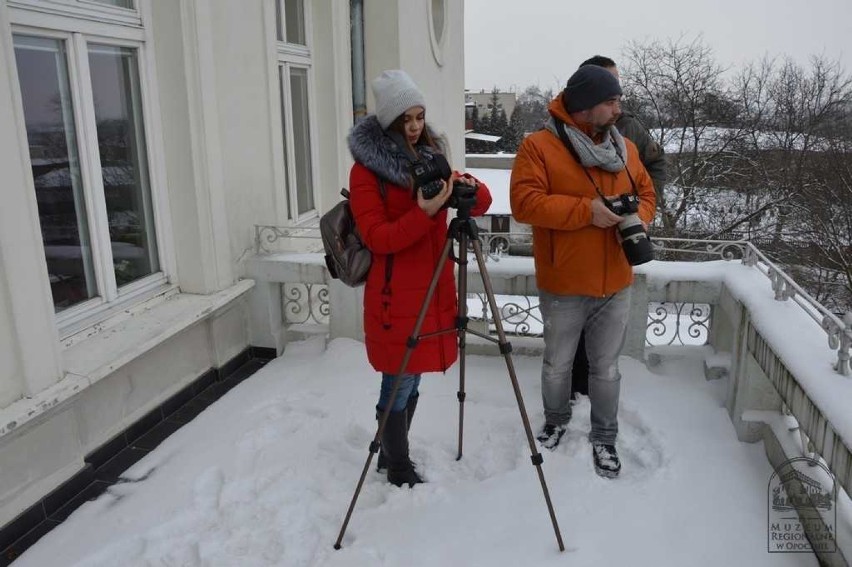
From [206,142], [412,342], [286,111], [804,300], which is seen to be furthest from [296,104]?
[804,300]

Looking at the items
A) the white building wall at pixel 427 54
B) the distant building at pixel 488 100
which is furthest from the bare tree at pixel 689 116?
the distant building at pixel 488 100

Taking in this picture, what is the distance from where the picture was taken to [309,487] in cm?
302

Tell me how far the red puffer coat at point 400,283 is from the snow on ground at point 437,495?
25.9 inches

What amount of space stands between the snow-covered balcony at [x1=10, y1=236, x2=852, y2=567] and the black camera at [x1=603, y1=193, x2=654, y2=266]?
69 centimetres

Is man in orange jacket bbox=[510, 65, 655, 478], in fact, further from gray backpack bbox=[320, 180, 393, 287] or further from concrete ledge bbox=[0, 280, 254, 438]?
concrete ledge bbox=[0, 280, 254, 438]

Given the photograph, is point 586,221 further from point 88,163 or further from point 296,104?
point 296,104

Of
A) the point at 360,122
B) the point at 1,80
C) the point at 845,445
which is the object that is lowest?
the point at 845,445

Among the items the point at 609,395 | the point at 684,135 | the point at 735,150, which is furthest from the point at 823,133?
the point at 609,395

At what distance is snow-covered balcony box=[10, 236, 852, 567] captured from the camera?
101 inches

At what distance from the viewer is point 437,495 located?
2924 millimetres

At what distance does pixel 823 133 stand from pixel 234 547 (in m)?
30.8

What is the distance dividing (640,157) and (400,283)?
73.6 inches

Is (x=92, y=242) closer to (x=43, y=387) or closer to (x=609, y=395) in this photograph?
(x=43, y=387)

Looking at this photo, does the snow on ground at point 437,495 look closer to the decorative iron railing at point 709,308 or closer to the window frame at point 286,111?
the decorative iron railing at point 709,308
